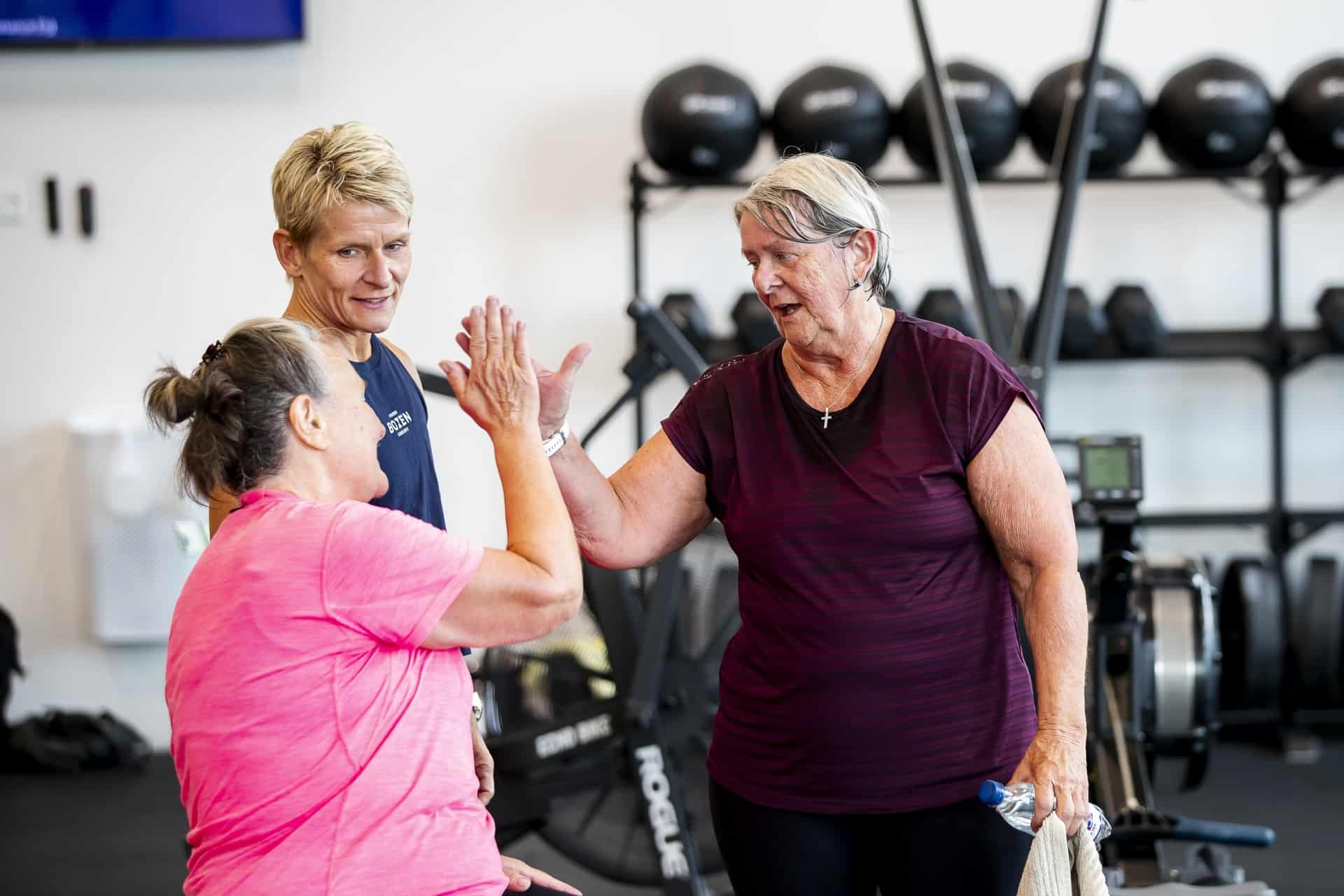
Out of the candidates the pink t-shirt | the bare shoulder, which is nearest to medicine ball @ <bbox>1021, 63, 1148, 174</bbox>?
the bare shoulder

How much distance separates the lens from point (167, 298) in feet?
15.0

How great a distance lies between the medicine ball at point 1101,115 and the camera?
13.4 ft

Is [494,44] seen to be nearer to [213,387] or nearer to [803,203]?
[803,203]

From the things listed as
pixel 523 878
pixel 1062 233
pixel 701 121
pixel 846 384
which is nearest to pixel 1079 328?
pixel 1062 233

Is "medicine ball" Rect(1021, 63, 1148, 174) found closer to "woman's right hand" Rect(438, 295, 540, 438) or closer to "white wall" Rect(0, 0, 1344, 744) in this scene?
"white wall" Rect(0, 0, 1344, 744)

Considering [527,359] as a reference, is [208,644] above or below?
below

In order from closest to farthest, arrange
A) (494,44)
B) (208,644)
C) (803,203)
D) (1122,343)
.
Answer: (208,644), (803,203), (1122,343), (494,44)

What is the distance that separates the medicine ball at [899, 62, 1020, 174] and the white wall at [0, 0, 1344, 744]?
1.52 ft

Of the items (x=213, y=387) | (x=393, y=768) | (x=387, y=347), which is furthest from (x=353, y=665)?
(x=387, y=347)

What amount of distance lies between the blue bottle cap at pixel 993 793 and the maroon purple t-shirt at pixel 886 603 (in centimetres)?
10

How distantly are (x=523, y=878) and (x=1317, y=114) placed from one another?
378 cm

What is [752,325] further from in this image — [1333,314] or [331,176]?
[331,176]

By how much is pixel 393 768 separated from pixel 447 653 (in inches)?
5.0

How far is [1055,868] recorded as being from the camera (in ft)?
4.66
